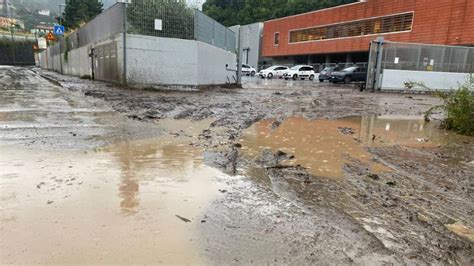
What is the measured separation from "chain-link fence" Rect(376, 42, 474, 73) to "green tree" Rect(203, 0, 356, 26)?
146 feet

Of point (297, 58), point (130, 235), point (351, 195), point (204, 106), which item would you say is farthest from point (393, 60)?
point (297, 58)

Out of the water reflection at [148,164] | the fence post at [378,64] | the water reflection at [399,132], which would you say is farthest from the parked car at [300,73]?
the water reflection at [148,164]

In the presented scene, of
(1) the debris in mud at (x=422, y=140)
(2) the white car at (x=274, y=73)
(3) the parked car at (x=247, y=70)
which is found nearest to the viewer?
(1) the debris in mud at (x=422, y=140)

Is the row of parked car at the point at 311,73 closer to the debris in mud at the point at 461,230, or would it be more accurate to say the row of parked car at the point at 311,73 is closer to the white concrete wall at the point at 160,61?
the white concrete wall at the point at 160,61

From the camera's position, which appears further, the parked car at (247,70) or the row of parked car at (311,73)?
the parked car at (247,70)

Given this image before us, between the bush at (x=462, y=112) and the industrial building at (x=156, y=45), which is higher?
the industrial building at (x=156, y=45)

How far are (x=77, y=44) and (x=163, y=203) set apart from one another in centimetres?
2642

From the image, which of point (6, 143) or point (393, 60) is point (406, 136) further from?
point (393, 60)

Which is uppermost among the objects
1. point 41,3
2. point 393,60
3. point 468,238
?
point 41,3

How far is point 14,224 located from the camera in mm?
2721

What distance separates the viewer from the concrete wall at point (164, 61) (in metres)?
15.1

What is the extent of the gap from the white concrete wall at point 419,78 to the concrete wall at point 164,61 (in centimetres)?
1155

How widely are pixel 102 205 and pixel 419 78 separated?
22972 mm

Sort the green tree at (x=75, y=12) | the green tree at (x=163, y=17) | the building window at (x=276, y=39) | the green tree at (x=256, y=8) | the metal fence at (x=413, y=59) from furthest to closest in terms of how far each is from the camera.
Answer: the green tree at (x=256, y=8), the green tree at (x=75, y=12), the building window at (x=276, y=39), the metal fence at (x=413, y=59), the green tree at (x=163, y=17)
